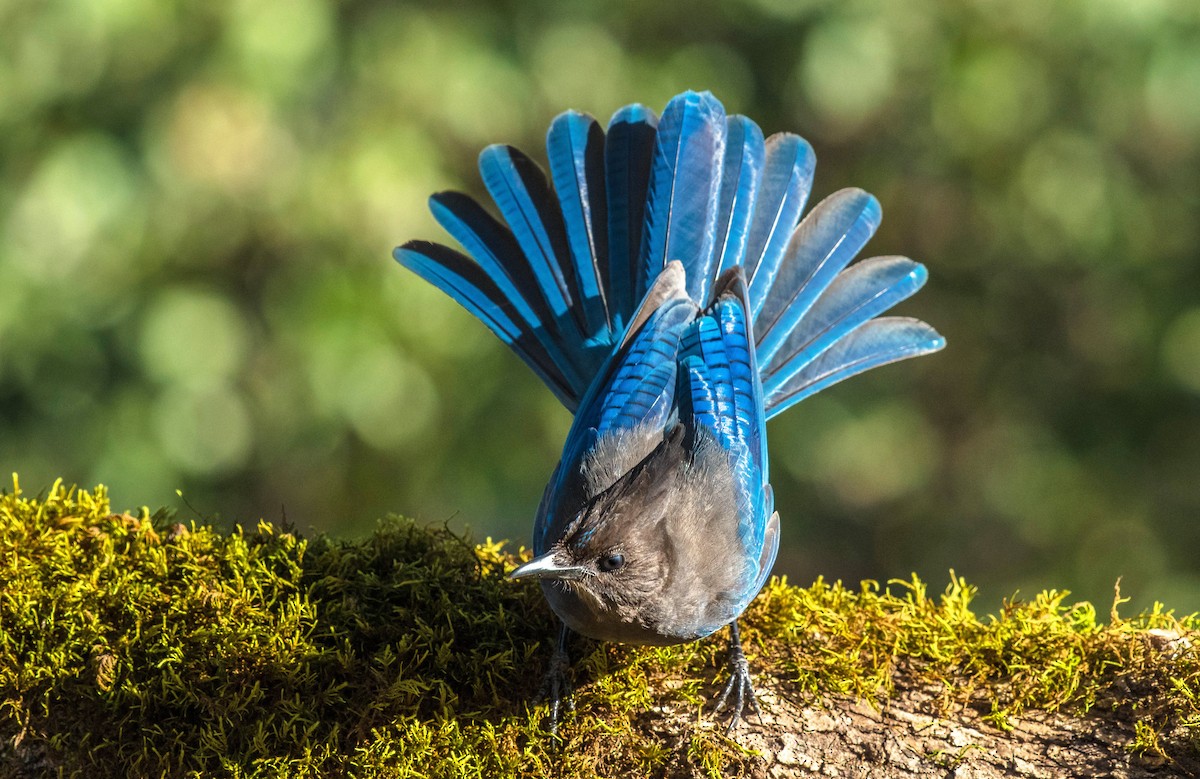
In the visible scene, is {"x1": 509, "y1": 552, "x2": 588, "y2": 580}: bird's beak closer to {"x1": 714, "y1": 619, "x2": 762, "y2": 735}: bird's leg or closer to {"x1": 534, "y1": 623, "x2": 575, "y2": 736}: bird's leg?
{"x1": 534, "y1": 623, "x2": 575, "y2": 736}: bird's leg

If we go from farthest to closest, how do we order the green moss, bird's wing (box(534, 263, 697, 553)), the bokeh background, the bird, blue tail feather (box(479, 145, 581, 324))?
the bokeh background < blue tail feather (box(479, 145, 581, 324)) < the bird < bird's wing (box(534, 263, 697, 553)) < the green moss

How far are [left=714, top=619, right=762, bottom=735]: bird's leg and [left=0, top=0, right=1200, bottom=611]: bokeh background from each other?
99.5 inches

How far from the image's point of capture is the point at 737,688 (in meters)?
3.52

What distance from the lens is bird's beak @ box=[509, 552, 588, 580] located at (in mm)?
3389

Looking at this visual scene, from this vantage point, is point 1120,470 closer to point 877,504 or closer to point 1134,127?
point 877,504

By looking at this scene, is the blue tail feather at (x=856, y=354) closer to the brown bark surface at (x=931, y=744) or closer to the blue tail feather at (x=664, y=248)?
the blue tail feather at (x=664, y=248)

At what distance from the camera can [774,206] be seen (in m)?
4.82

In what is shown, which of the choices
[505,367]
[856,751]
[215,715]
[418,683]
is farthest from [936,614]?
[505,367]

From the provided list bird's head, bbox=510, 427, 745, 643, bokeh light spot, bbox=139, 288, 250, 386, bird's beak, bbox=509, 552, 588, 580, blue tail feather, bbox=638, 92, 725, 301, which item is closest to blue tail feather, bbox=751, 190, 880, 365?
blue tail feather, bbox=638, 92, 725, 301

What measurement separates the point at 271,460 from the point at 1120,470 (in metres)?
5.10

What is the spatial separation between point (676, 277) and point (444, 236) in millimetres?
3362

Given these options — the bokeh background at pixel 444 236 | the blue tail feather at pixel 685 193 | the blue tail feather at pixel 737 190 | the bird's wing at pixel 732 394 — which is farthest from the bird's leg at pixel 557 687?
the bokeh background at pixel 444 236

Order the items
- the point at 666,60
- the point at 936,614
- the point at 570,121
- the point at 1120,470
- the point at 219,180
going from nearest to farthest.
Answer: the point at 936,614
the point at 570,121
the point at 219,180
the point at 666,60
the point at 1120,470

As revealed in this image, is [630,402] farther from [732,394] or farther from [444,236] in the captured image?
[444,236]
